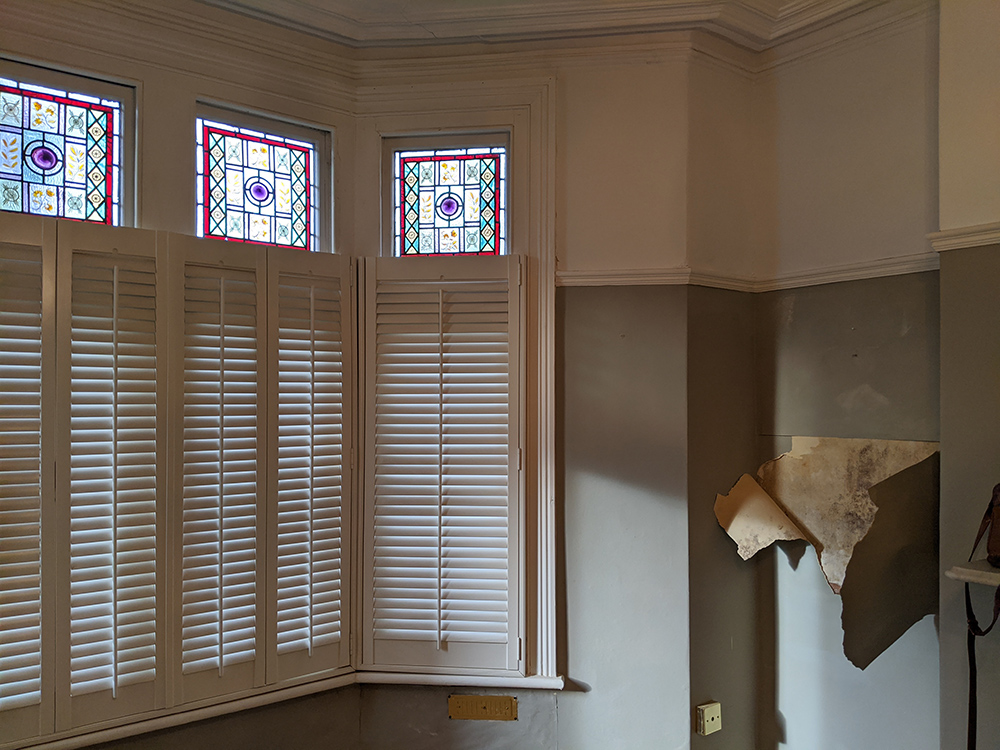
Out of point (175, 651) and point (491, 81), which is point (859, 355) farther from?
point (175, 651)

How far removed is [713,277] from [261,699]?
75.8 inches

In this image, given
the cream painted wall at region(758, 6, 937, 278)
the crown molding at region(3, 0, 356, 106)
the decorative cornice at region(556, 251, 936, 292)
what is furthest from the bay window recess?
the cream painted wall at region(758, 6, 937, 278)

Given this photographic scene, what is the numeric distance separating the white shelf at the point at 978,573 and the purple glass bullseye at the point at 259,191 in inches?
84.5

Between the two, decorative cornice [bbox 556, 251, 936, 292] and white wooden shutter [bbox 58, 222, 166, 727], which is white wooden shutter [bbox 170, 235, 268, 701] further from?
decorative cornice [bbox 556, 251, 936, 292]

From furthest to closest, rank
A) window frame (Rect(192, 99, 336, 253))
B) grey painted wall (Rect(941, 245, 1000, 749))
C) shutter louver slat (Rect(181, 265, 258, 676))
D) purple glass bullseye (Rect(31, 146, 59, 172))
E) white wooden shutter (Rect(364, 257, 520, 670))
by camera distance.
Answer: white wooden shutter (Rect(364, 257, 520, 670))
window frame (Rect(192, 99, 336, 253))
shutter louver slat (Rect(181, 265, 258, 676))
purple glass bullseye (Rect(31, 146, 59, 172))
grey painted wall (Rect(941, 245, 1000, 749))

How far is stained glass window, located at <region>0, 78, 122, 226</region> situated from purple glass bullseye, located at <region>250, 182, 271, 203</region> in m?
0.38

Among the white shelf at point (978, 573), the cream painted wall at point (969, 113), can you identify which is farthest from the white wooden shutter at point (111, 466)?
the cream painted wall at point (969, 113)

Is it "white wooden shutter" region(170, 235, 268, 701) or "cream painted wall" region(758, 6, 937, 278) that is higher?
"cream painted wall" region(758, 6, 937, 278)

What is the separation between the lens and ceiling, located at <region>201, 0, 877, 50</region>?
209 centimetres

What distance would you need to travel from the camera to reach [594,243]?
2230 millimetres

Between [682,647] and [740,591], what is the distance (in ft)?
0.96

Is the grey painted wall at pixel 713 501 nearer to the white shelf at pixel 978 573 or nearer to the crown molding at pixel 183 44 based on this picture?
the white shelf at pixel 978 573

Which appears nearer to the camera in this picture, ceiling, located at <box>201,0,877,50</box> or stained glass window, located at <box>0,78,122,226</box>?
stained glass window, located at <box>0,78,122,226</box>

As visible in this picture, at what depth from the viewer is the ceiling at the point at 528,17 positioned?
2088mm
